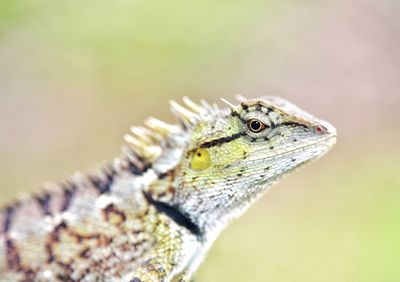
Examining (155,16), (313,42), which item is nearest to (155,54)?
(155,16)

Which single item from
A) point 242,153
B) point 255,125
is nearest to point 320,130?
point 255,125

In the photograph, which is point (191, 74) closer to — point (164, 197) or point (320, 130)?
point (164, 197)

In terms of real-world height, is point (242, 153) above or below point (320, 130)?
above

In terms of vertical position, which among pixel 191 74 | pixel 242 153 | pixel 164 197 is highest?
pixel 191 74

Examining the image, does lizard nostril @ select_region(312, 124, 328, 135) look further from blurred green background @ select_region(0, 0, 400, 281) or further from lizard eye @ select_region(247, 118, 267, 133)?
blurred green background @ select_region(0, 0, 400, 281)

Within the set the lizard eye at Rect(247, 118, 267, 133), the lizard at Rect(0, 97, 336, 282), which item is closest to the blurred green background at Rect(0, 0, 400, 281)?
the lizard at Rect(0, 97, 336, 282)
